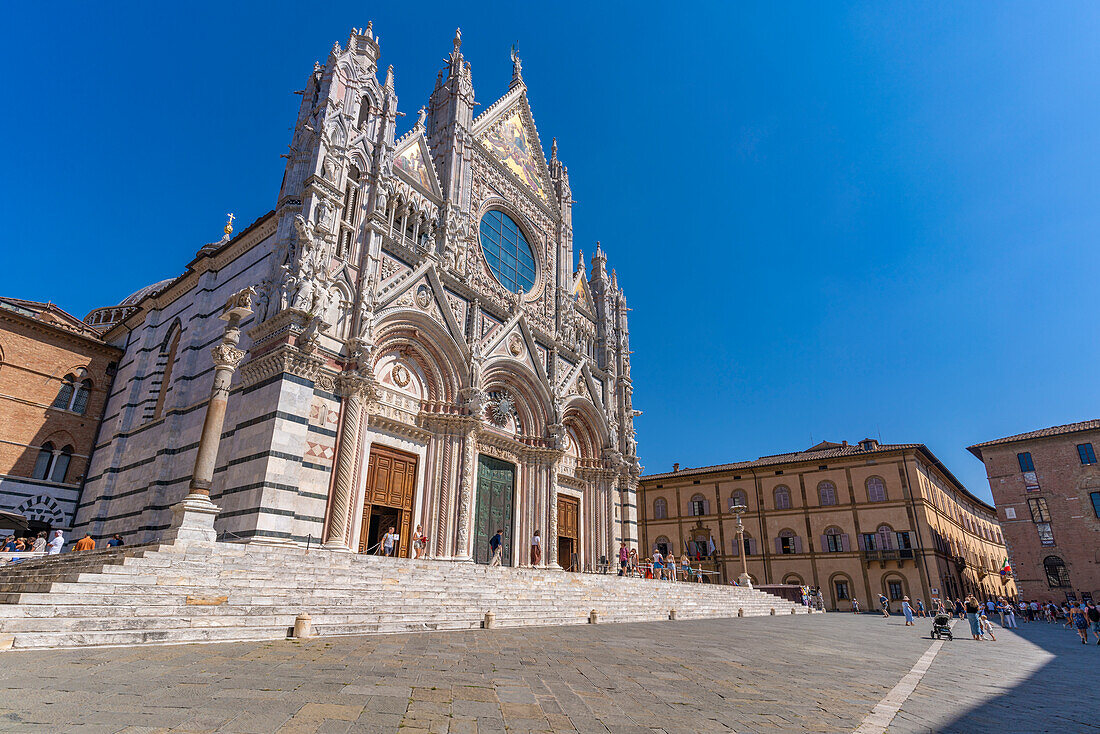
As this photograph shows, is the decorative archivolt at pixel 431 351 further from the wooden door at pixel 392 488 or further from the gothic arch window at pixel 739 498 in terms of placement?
the gothic arch window at pixel 739 498

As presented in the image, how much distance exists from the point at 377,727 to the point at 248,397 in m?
14.4

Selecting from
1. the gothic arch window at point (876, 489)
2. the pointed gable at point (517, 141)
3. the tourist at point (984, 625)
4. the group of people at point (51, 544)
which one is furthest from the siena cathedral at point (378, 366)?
the gothic arch window at point (876, 489)

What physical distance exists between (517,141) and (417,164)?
30.0ft

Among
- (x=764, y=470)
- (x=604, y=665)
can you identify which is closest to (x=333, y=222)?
(x=604, y=665)

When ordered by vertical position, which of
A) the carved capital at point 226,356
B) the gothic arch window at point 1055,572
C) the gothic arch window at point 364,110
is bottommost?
the gothic arch window at point 1055,572

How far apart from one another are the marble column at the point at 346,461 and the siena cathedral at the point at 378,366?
0.06 meters

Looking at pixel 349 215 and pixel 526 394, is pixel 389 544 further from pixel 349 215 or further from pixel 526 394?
pixel 349 215

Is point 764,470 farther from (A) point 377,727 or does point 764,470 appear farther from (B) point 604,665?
(A) point 377,727

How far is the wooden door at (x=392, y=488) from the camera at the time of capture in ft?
58.1

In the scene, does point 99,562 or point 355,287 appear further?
point 355,287

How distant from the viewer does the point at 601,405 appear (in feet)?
95.0

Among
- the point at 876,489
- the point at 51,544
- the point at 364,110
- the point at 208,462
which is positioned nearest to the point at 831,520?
the point at 876,489

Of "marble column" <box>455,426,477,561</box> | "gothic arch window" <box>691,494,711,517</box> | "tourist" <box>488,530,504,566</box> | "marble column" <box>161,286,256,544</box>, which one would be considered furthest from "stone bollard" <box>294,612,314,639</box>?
"gothic arch window" <box>691,494,711,517</box>

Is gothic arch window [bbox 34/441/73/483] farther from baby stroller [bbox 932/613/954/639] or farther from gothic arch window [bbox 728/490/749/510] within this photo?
gothic arch window [bbox 728/490/749/510]
